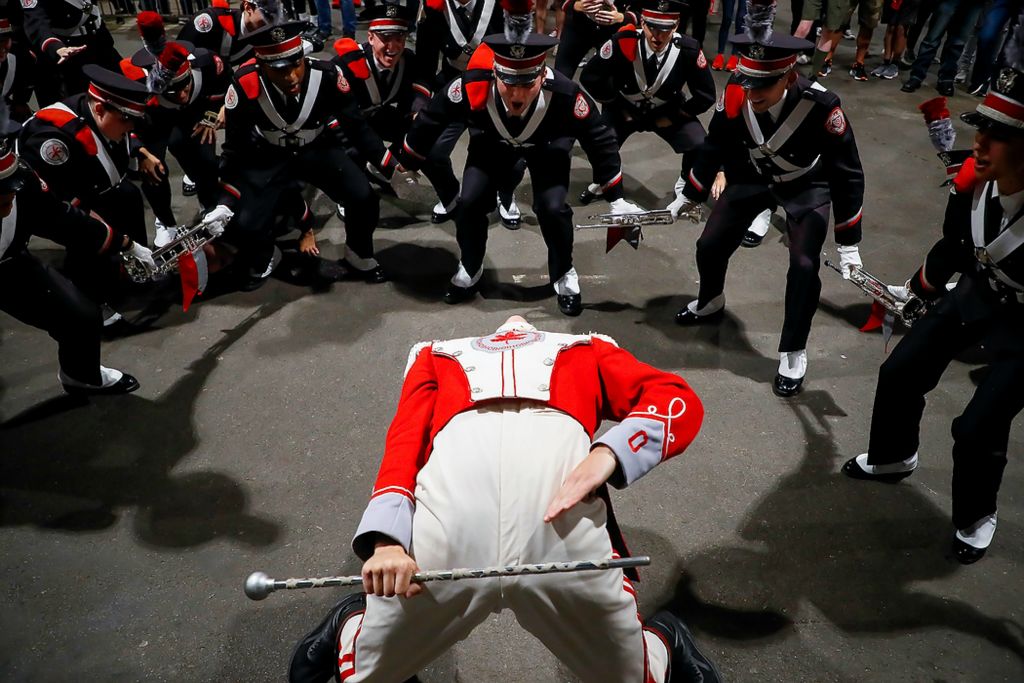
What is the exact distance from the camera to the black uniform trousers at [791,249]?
3.37 metres

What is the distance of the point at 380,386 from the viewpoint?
11.5ft

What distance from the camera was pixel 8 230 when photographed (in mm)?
2902

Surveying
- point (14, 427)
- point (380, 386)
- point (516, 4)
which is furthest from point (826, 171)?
point (14, 427)

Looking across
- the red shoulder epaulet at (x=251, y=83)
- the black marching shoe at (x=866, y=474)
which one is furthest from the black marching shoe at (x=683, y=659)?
the red shoulder epaulet at (x=251, y=83)

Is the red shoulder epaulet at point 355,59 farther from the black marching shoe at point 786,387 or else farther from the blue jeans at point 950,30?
the blue jeans at point 950,30

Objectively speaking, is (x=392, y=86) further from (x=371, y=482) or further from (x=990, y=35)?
(x=990, y=35)

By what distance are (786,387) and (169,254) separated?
306 centimetres

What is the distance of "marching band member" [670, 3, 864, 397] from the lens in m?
3.21

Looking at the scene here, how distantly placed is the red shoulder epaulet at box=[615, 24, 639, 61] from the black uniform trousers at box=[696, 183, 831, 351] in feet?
4.77

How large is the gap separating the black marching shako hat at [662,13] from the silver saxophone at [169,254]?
2.78m

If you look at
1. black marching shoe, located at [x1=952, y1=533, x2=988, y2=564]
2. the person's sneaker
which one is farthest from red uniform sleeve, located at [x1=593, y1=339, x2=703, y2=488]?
the person's sneaker

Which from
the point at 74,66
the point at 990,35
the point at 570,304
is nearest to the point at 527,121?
Answer: the point at 570,304

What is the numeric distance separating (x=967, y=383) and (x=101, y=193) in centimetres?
425

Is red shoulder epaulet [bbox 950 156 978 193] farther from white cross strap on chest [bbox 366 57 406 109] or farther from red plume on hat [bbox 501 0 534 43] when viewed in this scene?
white cross strap on chest [bbox 366 57 406 109]
